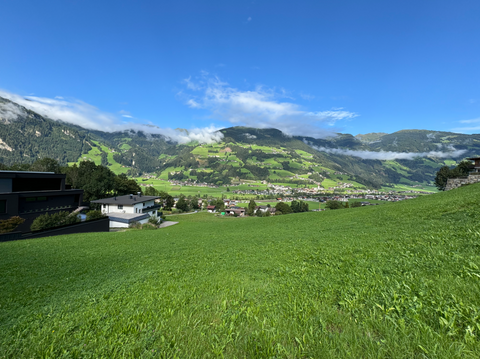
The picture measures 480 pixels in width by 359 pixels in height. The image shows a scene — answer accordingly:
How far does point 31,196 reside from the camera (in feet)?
108

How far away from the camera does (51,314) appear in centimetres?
437

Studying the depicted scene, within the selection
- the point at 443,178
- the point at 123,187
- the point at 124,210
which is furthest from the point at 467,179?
the point at 123,187

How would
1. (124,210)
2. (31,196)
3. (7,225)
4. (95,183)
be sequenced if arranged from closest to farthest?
1. (7,225)
2. (31,196)
3. (124,210)
4. (95,183)

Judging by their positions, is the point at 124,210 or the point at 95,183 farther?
the point at 95,183

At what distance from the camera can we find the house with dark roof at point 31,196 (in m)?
30.2

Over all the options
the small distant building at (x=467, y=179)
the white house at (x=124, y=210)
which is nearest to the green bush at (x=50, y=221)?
the white house at (x=124, y=210)

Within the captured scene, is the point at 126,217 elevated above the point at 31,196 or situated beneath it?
situated beneath

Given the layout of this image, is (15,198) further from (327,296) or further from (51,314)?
(327,296)

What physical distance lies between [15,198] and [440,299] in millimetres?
46965

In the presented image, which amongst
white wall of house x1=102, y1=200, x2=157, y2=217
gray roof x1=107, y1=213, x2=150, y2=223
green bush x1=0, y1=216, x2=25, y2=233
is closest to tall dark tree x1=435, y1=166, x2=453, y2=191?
gray roof x1=107, y1=213, x2=150, y2=223

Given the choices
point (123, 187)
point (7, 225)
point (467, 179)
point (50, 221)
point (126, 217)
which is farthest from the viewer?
point (123, 187)

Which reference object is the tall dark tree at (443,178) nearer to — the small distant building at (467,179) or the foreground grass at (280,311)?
the small distant building at (467,179)

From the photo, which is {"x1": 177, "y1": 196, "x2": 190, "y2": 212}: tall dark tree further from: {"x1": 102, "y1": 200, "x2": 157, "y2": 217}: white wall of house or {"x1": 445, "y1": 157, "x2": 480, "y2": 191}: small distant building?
{"x1": 445, "y1": 157, "x2": 480, "y2": 191}: small distant building

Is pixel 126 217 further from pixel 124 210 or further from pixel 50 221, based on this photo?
pixel 50 221
